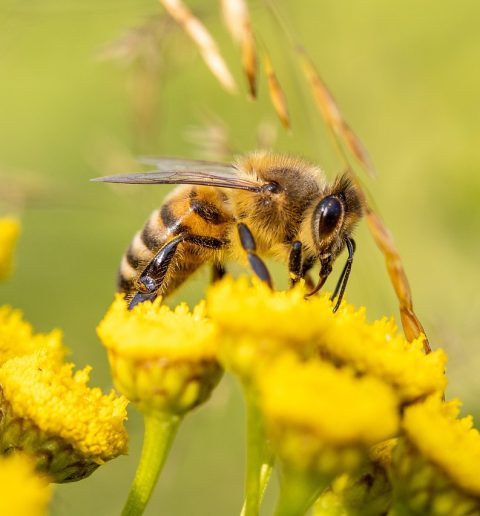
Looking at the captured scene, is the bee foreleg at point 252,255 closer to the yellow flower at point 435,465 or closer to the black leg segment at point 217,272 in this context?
the black leg segment at point 217,272

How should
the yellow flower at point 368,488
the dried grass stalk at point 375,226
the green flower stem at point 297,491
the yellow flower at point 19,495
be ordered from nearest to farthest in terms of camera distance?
the yellow flower at point 19,495 < the green flower stem at point 297,491 < the yellow flower at point 368,488 < the dried grass stalk at point 375,226

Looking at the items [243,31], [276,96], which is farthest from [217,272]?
[243,31]

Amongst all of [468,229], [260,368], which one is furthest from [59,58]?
[260,368]

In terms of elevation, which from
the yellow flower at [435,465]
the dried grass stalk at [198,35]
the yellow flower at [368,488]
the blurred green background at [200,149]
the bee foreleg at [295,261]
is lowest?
the blurred green background at [200,149]

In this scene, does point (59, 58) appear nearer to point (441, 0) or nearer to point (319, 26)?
point (319, 26)

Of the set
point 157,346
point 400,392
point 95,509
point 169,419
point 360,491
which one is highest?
point 157,346

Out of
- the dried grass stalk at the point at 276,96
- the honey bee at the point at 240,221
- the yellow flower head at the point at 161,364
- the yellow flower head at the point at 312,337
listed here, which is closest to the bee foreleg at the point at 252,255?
the honey bee at the point at 240,221

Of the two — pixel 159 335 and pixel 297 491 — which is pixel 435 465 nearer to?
pixel 297 491
